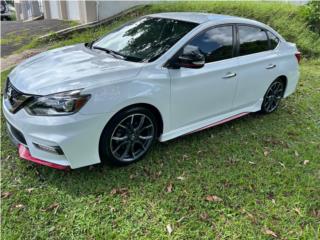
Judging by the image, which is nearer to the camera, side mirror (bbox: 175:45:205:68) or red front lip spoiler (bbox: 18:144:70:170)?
red front lip spoiler (bbox: 18:144:70:170)

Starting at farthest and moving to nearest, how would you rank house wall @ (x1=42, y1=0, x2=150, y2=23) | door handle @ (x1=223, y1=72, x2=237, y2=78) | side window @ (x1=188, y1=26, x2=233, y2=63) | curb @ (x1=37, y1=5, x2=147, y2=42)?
house wall @ (x1=42, y1=0, x2=150, y2=23), curb @ (x1=37, y1=5, x2=147, y2=42), door handle @ (x1=223, y1=72, x2=237, y2=78), side window @ (x1=188, y1=26, x2=233, y2=63)

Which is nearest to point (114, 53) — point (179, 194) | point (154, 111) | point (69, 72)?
point (69, 72)

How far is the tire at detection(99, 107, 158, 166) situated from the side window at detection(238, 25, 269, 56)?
175 cm

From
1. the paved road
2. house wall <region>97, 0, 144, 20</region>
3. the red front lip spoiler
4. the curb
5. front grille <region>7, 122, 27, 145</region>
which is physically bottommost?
the paved road

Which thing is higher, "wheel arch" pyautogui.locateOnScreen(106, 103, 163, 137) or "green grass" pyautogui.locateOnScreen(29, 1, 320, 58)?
→ "wheel arch" pyautogui.locateOnScreen(106, 103, 163, 137)

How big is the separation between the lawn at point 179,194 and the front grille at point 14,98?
2.26 ft

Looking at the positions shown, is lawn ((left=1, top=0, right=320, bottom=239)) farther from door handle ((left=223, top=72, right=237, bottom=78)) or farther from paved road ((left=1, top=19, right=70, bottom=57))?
paved road ((left=1, top=19, right=70, bottom=57))

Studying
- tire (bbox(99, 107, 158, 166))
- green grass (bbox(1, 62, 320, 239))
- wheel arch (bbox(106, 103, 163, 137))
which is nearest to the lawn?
green grass (bbox(1, 62, 320, 239))

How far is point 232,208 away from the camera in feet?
10.2

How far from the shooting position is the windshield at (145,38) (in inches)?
145

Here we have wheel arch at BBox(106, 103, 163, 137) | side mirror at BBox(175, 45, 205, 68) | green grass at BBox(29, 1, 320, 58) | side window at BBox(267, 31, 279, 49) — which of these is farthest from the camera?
green grass at BBox(29, 1, 320, 58)

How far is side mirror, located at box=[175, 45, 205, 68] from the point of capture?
3524mm

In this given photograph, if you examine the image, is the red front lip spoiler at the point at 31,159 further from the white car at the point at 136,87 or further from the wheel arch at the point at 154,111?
the wheel arch at the point at 154,111

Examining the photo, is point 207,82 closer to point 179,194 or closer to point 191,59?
point 191,59
